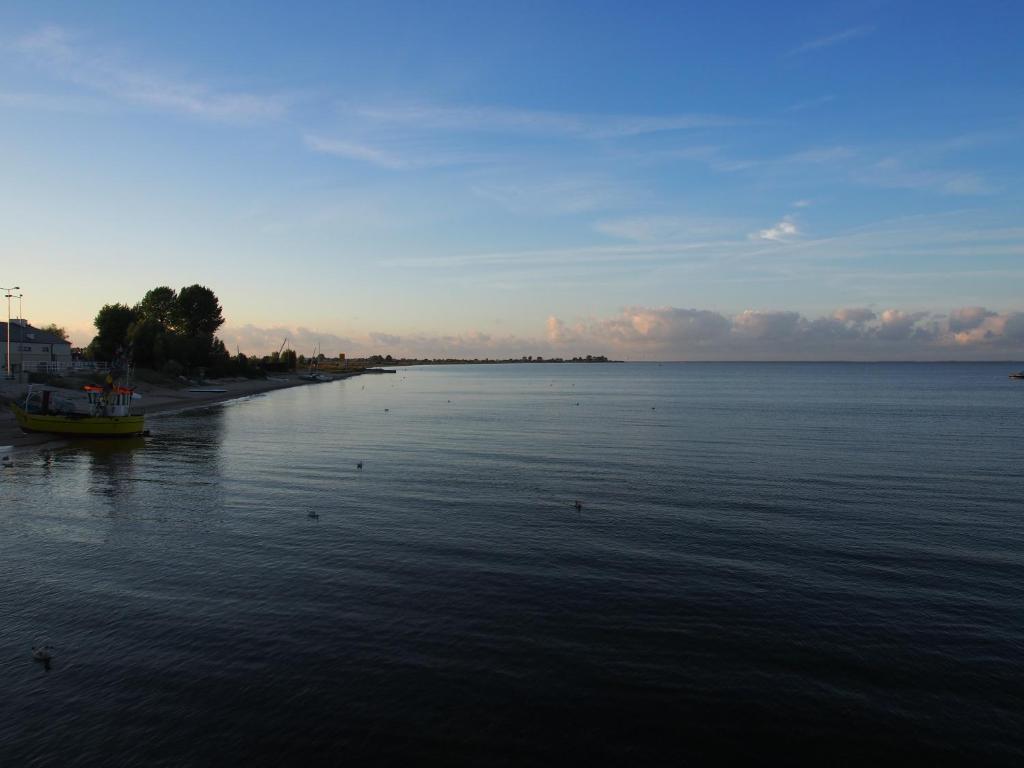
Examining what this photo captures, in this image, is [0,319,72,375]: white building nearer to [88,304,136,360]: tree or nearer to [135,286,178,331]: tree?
[88,304,136,360]: tree

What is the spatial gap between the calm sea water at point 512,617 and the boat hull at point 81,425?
1853 centimetres

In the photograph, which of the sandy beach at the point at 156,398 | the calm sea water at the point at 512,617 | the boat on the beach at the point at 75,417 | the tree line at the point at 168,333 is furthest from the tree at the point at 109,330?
the calm sea water at the point at 512,617

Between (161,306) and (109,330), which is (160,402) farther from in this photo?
(161,306)

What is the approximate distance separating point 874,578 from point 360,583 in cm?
1700

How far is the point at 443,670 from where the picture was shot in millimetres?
15273

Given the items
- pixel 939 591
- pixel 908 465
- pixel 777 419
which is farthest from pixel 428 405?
pixel 939 591

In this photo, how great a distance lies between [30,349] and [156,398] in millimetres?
19195

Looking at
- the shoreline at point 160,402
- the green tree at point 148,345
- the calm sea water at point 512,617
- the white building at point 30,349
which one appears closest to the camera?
the calm sea water at point 512,617

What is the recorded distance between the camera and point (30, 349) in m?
101

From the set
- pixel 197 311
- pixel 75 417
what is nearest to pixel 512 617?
pixel 75 417

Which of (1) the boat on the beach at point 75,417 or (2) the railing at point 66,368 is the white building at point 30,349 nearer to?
(2) the railing at point 66,368

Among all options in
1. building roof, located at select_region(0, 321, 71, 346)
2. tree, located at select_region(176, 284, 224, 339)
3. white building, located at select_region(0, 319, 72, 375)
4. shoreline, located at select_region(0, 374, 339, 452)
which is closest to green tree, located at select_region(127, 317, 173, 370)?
shoreline, located at select_region(0, 374, 339, 452)

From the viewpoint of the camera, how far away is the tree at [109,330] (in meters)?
138

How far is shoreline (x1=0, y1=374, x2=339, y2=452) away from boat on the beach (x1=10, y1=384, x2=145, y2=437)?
1.00m
